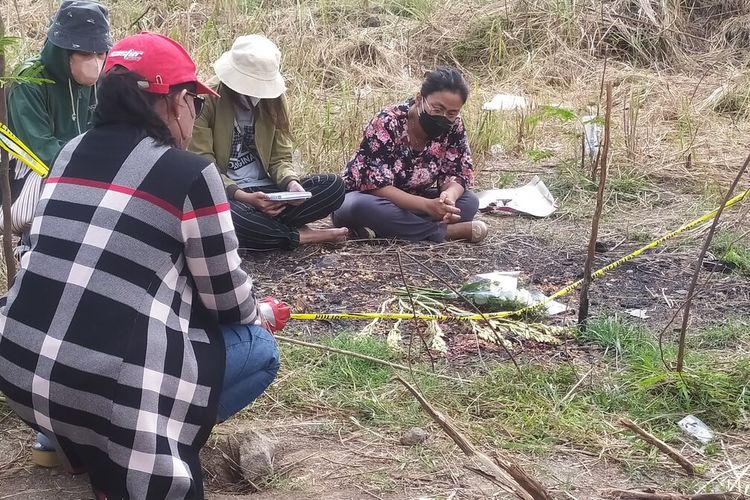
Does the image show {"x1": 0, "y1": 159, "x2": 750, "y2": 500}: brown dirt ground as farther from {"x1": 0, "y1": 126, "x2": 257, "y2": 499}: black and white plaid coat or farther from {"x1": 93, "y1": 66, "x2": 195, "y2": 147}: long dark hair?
{"x1": 93, "y1": 66, "x2": 195, "y2": 147}: long dark hair

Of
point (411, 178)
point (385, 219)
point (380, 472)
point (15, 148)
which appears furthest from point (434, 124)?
point (380, 472)

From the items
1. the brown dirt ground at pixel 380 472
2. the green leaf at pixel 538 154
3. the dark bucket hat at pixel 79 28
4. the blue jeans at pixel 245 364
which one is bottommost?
the green leaf at pixel 538 154

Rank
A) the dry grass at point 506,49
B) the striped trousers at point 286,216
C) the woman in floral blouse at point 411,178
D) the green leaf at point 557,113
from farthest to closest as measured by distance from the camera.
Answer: the dry grass at point 506,49
the green leaf at point 557,113
the woman in floral blouse at point 411,178
the striped trousers at point 286,216

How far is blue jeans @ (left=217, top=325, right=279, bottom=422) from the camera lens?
238 centimetres

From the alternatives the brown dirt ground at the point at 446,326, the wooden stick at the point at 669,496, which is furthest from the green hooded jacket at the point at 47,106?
the wooden stick at the point at 669,496

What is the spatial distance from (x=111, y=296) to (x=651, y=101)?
242 inches

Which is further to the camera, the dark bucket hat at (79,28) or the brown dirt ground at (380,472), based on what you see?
the dark bucket hat at (79,28)

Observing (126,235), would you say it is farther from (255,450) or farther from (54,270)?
(255,450)

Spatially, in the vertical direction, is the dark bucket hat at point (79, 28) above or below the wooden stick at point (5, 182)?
above

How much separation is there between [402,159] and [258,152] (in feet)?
2.46

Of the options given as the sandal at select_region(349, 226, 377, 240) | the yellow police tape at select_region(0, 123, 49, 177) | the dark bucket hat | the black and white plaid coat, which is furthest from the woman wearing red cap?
the sandal at select_region(349, 226, 377, 240)

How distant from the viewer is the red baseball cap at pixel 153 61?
7.04 ft

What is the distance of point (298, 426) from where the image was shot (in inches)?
115

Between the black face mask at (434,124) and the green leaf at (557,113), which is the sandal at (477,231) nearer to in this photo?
the black face mask at (434,124)
